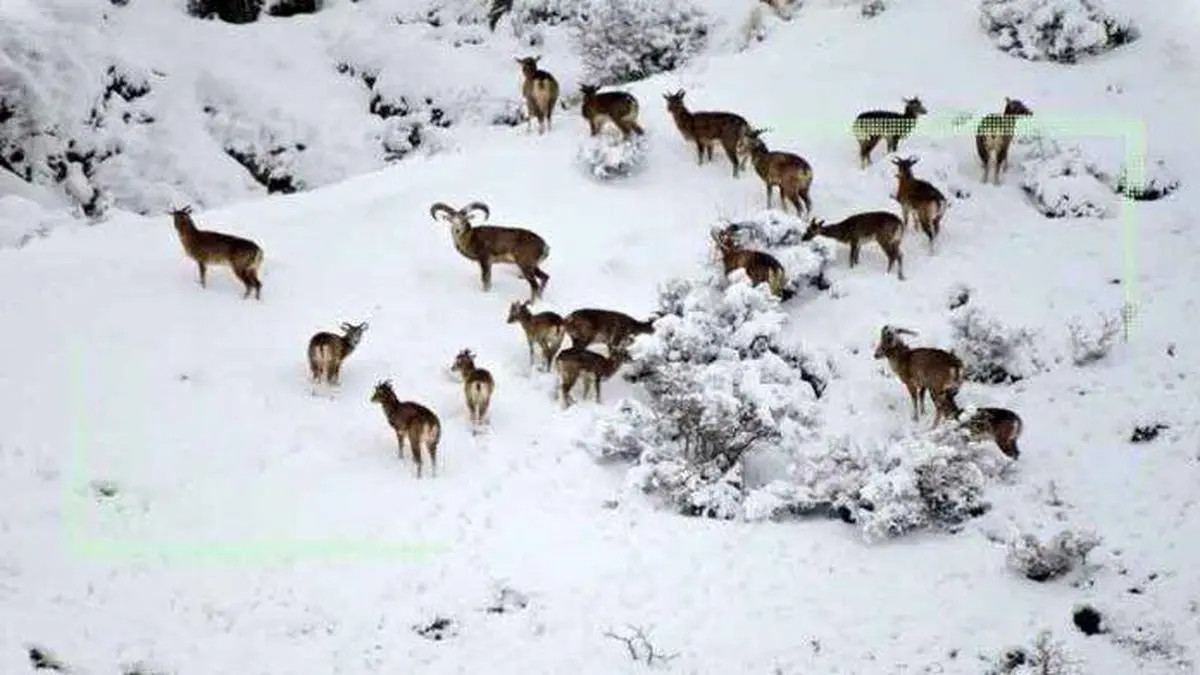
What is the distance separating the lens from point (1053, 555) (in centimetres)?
1266

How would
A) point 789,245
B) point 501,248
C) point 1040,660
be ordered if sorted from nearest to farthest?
point 1040,660 < point 501,248 < point 789,245

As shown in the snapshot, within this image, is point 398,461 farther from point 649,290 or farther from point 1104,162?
point 1104,162

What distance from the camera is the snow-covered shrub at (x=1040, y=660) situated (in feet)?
37.3

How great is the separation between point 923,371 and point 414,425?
5556 millimetres

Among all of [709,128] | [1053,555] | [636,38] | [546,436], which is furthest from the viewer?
[636,38]

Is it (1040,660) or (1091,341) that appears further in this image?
(1091,341)

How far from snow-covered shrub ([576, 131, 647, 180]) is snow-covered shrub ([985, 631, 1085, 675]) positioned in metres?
10.5

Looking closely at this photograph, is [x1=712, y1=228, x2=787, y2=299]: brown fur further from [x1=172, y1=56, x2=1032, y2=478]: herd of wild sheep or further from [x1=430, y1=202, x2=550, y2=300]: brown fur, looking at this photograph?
[x1=430, y1=202, x2=550, y2=300]: brown fur

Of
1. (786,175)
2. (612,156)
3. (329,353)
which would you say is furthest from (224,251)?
(786,175)

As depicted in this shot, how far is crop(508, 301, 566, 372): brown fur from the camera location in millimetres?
16703

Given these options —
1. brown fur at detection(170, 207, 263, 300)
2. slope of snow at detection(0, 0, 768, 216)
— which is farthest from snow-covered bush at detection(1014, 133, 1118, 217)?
brown fur at detection(170, 207, 263, 300)

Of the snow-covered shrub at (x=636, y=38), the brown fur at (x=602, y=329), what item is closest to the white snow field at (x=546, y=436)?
the brown fur at (x=602, y=329)

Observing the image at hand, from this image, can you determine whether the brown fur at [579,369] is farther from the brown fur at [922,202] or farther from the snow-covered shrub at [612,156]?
the brown fur at [922,202]

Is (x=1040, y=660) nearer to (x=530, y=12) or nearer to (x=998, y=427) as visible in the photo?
(x=998, y=427)
